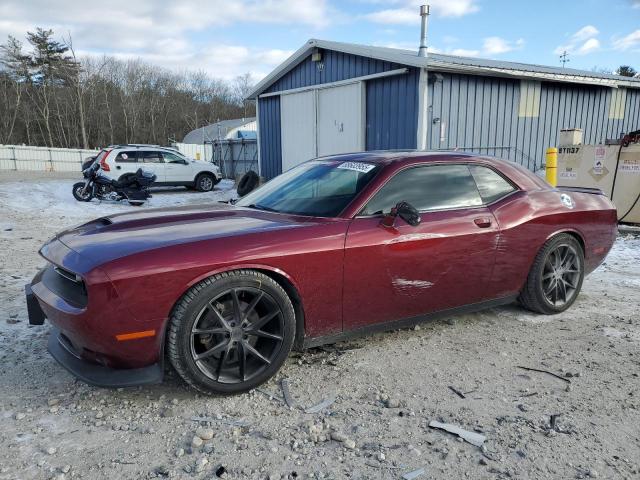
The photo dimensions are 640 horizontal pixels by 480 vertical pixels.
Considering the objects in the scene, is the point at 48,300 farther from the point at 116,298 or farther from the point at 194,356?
the point at 194,356

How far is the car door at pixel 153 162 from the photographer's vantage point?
1620 centimetres

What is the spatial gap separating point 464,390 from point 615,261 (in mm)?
4450

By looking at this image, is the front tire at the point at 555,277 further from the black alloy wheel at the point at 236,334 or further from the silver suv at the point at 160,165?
the silver suv at the point at 160,165

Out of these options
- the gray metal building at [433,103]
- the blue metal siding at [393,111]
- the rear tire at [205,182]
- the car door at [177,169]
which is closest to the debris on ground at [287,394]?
the gray metal building at [433,103]

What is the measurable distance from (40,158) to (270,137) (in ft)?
85.4

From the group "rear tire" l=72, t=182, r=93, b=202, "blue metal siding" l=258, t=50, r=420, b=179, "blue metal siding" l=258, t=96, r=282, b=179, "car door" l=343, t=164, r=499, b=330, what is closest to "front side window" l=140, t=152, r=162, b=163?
"rear tire" l=72, t=182, r=93, b=202

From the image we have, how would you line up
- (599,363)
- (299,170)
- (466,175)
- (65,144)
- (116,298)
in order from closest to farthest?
(116,298), (599,363), (466,175), (299,170), (65,144)

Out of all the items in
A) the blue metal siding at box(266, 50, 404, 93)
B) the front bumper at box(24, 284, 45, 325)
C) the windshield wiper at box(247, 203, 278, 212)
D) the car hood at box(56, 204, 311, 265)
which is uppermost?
the blue metal siding at box(266, 50, 404, 93)

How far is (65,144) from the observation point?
51875 millimetres

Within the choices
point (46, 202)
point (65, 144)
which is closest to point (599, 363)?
point (46, 202)

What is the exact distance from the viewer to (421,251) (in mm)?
3295

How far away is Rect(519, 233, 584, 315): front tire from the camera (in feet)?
13.2

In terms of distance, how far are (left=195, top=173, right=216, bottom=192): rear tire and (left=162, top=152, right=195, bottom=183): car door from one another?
0.27 metres

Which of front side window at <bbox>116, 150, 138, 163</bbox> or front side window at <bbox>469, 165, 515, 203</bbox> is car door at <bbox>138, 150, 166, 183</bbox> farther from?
front side window at <bbox>469, 165, 515, 203</bbox>
